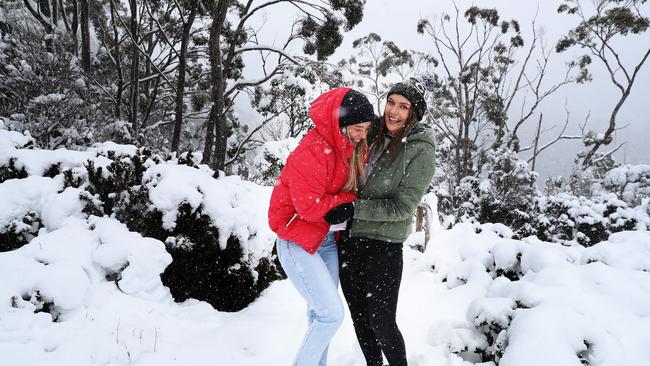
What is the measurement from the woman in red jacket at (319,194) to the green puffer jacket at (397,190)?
104 millimetres

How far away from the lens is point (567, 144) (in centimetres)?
15688

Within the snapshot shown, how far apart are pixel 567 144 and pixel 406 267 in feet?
609

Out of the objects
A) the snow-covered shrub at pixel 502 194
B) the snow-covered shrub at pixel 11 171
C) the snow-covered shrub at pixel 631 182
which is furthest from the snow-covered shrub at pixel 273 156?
the snow-covered shrub at pixel 631 182

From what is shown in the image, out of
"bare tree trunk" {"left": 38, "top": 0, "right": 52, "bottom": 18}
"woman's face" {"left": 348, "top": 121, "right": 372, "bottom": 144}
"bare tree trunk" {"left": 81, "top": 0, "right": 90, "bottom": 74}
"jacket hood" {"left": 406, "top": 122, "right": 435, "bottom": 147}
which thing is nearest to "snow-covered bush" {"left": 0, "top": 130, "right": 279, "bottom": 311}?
"woman's face" {"left": 348, "top": 121, "right": 372, "bottom": 144}

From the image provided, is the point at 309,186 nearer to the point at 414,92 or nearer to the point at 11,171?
the point at 414,92

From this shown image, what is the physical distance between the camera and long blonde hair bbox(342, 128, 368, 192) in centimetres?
182

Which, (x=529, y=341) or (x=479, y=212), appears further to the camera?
(x=479, y=212)

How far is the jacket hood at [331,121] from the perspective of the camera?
173 cm

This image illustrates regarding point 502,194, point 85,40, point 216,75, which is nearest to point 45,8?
point 85,40

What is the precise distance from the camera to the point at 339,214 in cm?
173

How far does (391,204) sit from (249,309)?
2.10m

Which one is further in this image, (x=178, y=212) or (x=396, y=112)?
(x=178, y=212)

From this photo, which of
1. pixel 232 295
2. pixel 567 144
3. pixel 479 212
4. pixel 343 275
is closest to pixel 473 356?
pixel 343 275

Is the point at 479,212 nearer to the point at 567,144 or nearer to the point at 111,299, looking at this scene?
the point at 111,299
